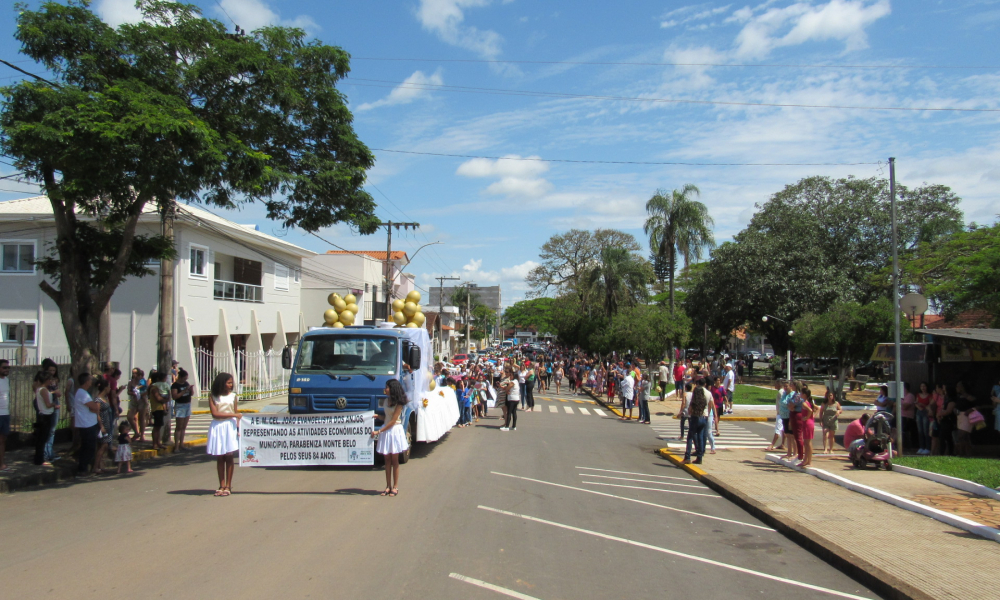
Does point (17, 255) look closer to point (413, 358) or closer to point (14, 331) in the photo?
point (14, 331)

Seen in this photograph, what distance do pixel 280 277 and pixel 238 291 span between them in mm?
3899

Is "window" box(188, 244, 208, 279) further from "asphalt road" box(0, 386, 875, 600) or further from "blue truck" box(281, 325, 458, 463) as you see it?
"asphalt road" box(0, 386, 875, 600)

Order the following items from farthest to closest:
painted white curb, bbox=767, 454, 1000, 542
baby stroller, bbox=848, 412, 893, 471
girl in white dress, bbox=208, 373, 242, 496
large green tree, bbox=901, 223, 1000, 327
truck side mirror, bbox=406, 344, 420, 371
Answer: large green tree, bbox=901, 223, 1000, 327 → baby stroller, bbox=848, 412, 893, 471 → truck side mirror, bbox=406, 344, 420, 371 → girl in white dress, bbox=208, 373, 242, 496 → painted white curb, bbox=767, 454, 1000, 542

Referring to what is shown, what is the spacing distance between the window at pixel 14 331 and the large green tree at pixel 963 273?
29.9 m

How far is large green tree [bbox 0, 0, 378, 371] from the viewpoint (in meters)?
9.31

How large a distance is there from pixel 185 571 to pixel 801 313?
146ft

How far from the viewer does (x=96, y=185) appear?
958 centimetres

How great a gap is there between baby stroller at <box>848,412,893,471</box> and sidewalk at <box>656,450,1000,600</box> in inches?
15.9

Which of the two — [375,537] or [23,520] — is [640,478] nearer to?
[375,537]

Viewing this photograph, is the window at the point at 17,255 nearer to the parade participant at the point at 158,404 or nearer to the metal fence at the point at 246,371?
the metal fence at the point at 246,371

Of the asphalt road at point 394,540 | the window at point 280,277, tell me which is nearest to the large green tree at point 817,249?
the window at point 280,277

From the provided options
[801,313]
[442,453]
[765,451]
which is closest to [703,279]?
[801,313]

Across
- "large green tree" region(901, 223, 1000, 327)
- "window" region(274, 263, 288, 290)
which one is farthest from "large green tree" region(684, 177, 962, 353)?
"window" region(274, 263, 288, 290)

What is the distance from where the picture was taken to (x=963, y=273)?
67.2 feet
